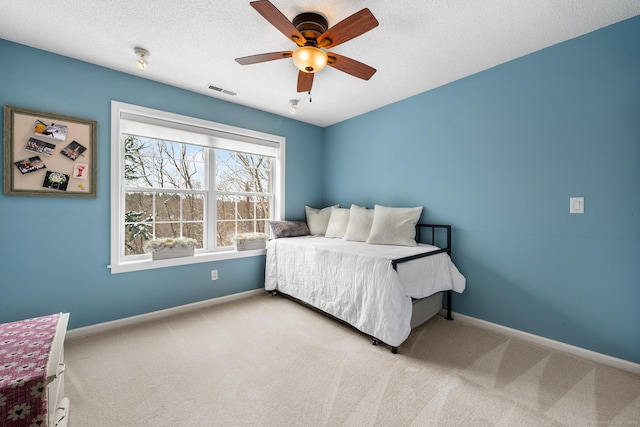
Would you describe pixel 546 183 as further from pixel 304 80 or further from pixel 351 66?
pixel 304 80

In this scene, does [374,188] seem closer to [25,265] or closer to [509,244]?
[509,244]

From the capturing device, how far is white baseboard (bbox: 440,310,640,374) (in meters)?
1.86

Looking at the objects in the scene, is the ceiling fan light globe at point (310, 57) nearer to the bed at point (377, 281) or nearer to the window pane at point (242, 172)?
the bed at point (377, 281)

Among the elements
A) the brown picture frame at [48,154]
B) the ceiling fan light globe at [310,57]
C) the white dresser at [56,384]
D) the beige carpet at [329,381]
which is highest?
the ceiling fan light globe at [310,57]

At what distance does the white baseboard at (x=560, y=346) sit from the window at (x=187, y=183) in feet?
8.68

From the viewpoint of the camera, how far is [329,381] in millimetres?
1735

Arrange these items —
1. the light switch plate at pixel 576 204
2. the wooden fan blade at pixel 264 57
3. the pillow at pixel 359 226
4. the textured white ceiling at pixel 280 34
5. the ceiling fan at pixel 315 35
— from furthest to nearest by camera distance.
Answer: the pillow at pixel 359 226 < the light switch plate at pixel 576 204 < the wooden fan blade at pixel 264 57 < the textured white ceiling at pixel 280 34 < the ceiling fan at pixel 315 35

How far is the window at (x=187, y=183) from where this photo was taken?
8.70ft

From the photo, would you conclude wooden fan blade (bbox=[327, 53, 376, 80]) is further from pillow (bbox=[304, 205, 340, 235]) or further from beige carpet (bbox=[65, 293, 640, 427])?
beige carpet (bbox=[65, 293, 640, 427])

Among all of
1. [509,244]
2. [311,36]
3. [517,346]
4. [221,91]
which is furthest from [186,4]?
[517,346]

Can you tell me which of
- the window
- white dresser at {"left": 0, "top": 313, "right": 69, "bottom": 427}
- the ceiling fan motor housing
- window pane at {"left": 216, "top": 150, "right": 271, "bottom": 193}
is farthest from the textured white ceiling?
white dresser at {"left": 0, "top": 313, "right": 69, "bottom": 427}

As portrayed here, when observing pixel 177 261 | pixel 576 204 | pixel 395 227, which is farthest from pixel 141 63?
pixel 576 204

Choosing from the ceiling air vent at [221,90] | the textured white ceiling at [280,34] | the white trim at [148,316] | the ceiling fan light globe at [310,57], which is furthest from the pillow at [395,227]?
the ceiling air vent at [221,90]

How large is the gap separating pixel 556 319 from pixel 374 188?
85.4 inches
